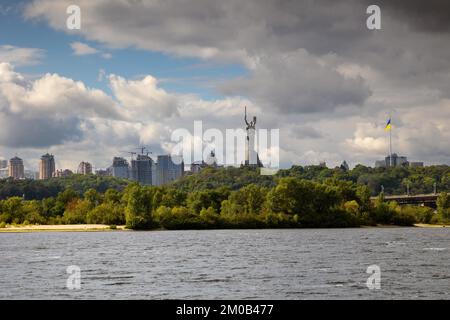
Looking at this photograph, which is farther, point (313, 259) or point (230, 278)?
point (313, 259)

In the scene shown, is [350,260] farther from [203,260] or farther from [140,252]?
[140,252]

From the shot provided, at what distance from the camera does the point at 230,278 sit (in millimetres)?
67812

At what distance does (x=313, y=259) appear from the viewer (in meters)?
88.8
